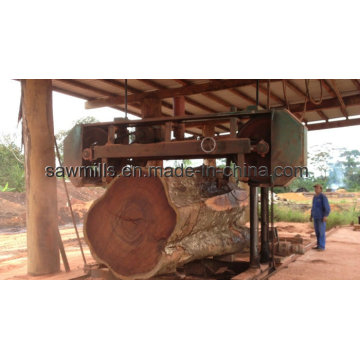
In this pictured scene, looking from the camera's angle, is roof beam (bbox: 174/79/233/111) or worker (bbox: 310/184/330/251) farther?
worker (bbox: 310/184/330/251)

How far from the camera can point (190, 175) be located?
3.30 meters

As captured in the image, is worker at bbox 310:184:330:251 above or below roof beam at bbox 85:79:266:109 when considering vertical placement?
below

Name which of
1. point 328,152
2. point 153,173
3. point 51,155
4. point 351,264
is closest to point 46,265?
point 51,155

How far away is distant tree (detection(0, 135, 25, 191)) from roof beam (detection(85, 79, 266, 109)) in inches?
331

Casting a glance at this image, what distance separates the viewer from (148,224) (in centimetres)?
291

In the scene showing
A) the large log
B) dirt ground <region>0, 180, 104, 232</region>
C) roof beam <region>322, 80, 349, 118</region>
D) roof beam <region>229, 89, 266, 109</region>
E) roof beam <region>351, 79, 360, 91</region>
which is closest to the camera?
the large log

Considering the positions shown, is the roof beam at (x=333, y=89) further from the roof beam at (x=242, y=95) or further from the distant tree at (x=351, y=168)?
the distant tree at (x=351, y=168)

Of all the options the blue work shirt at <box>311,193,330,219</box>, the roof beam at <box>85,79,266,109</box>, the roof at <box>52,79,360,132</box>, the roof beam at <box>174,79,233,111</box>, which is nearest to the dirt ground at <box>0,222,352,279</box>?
the blue work shirt at <box>311,193,330,219</box>

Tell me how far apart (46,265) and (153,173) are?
231 cm

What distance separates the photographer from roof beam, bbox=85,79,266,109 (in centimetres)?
529

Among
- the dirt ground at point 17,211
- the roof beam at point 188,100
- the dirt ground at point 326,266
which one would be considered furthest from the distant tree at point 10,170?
the dirt ground at point 326,266

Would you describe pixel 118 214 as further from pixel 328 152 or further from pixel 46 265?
pixel 328 152

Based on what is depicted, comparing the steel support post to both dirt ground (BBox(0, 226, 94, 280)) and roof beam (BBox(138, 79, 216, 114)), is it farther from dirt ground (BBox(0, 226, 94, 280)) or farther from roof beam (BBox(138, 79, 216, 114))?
roof beam (BBox(138, 79, 216, 114))

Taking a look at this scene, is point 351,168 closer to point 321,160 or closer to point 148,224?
point 321,160
